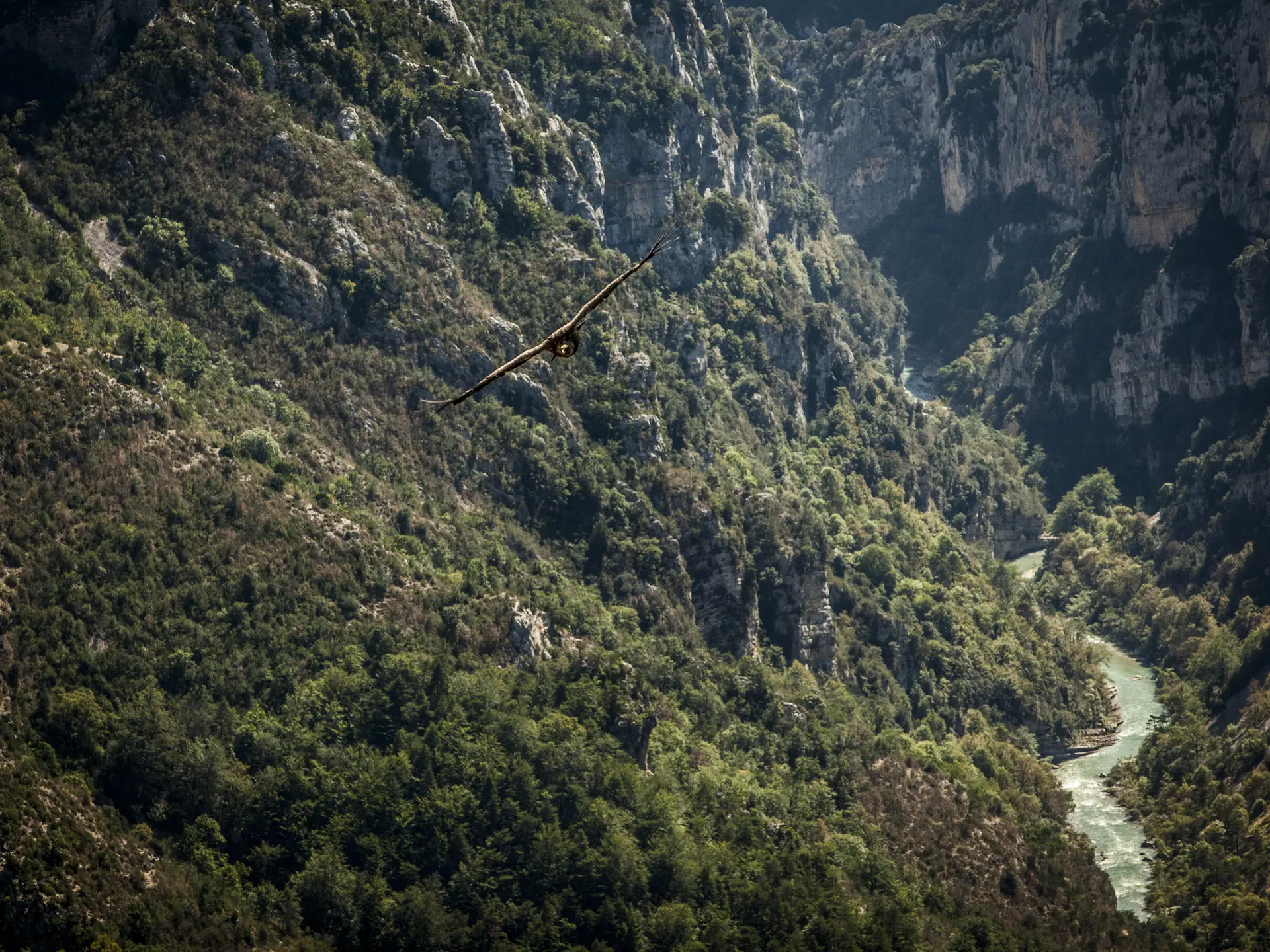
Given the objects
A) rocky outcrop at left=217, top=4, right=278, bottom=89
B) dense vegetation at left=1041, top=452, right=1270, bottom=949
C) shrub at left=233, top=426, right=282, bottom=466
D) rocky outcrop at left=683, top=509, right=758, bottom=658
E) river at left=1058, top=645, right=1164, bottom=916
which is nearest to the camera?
shrub at left=233, top=426, right=282, bottom=466

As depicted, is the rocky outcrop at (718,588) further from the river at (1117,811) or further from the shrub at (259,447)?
the shrub at (259,447)

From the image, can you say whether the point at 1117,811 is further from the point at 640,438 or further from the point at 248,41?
the point at 248,41

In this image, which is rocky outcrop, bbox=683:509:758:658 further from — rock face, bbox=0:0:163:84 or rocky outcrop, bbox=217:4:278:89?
rock face, bbox=0:0:163:84

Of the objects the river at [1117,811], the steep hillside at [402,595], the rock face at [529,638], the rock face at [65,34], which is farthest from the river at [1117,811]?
the rock face at [65,34]

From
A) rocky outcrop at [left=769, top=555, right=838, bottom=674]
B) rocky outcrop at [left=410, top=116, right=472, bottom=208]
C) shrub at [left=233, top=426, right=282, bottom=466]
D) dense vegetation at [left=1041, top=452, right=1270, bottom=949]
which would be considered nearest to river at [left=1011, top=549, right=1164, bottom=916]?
dense vegetation at [left=1041, top=452, right=1270, bottom=949]

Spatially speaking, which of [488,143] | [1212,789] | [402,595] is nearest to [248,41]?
[488,143]

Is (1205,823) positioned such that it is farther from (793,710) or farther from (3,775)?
(3,775)
